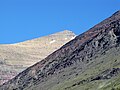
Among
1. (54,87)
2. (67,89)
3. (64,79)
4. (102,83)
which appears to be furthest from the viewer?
(64,79)

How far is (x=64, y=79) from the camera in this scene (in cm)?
18538

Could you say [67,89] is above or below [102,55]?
below

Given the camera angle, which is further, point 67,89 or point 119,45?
point 119,45

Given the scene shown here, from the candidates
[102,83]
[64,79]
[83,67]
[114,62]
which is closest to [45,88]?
[64,79]

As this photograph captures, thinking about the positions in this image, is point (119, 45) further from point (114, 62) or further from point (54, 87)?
point (54, 87)

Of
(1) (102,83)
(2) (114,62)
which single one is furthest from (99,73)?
(1) (102,83)

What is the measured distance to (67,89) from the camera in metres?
158

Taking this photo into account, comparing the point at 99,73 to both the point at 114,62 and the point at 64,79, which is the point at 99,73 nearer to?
the point at 114,62

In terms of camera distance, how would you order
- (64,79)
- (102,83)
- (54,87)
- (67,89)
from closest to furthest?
(102,83), (67,89), (54,87), (64,79)

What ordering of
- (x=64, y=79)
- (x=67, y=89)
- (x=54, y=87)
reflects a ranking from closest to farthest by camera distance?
(x=67, y=89), (x=54, y=87), (x=64, y=79)

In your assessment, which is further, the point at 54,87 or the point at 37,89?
the point at 37,89

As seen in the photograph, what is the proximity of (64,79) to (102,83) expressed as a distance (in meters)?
47.0

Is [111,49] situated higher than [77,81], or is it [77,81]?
[111,49]

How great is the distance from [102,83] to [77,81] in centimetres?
2666
